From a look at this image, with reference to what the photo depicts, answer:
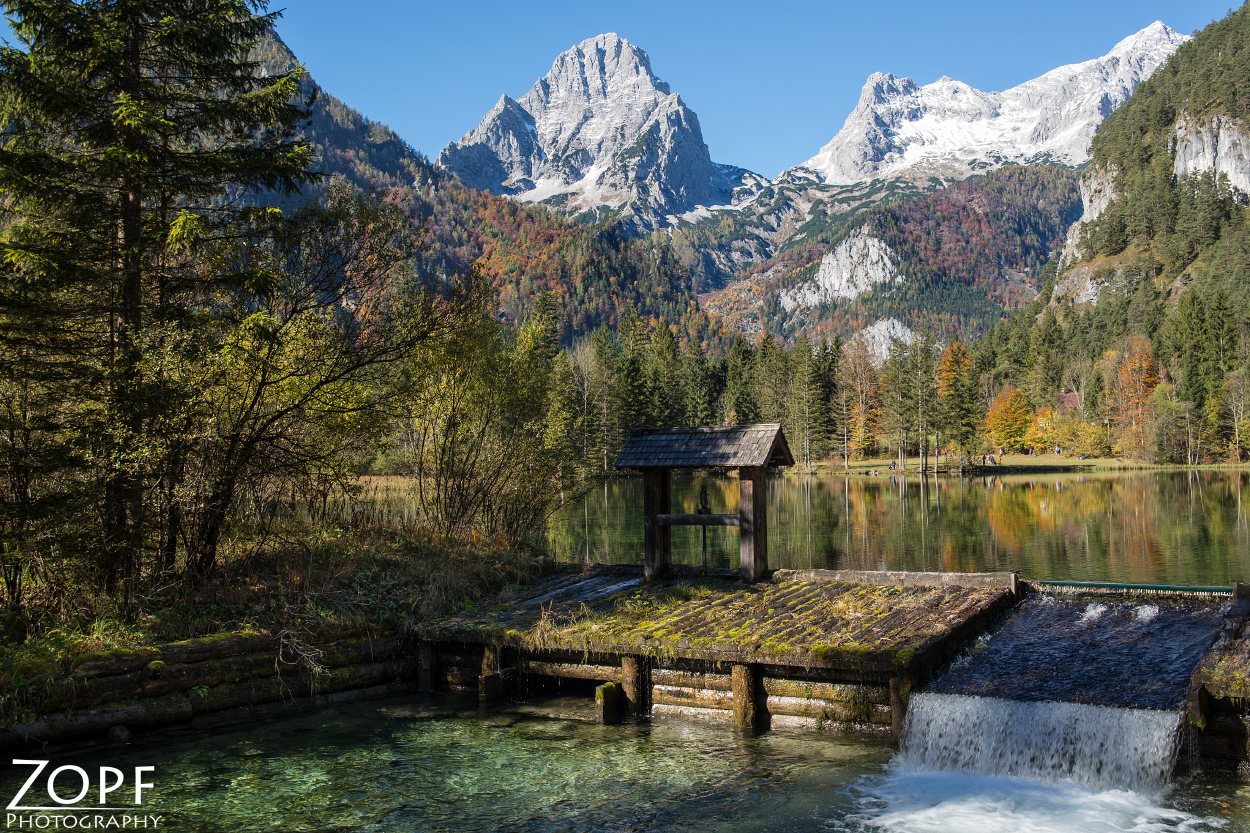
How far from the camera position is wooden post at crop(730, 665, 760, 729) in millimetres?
11008

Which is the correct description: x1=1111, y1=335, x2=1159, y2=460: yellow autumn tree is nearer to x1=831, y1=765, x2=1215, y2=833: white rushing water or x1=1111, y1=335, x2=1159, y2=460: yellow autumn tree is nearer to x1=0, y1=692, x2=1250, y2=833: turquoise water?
x1=831, y1=765, x2=1215, y2=833: white rushing water

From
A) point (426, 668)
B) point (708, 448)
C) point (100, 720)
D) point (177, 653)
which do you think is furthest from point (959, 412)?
point (100, 720)

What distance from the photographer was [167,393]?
1148 centimetres

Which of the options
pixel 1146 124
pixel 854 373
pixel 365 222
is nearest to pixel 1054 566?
pixel 365 222

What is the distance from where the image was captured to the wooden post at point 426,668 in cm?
1351

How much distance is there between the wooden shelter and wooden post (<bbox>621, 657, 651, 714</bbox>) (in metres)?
3.27

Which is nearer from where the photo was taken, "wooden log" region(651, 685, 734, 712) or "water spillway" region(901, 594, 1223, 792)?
"water spillway" region(901, 594, 1223, 792)

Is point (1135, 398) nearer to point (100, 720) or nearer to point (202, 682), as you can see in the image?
point (202, 682)

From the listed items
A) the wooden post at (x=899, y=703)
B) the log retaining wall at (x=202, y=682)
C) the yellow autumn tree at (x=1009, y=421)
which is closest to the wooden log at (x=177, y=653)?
the log retaining wall at (x=202, y=682)

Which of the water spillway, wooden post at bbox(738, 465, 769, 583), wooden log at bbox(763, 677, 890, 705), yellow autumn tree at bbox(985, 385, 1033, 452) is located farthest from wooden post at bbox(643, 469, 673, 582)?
yellow autumn tree at bbox(985, 385, 1033, 452)

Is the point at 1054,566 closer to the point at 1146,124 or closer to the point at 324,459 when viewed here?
the point at 324,459

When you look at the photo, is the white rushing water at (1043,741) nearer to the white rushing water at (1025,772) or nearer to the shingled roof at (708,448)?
the white rushing water at (1025,772)

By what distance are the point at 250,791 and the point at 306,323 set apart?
8.40 metres

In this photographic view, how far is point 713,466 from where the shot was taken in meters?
14.9
